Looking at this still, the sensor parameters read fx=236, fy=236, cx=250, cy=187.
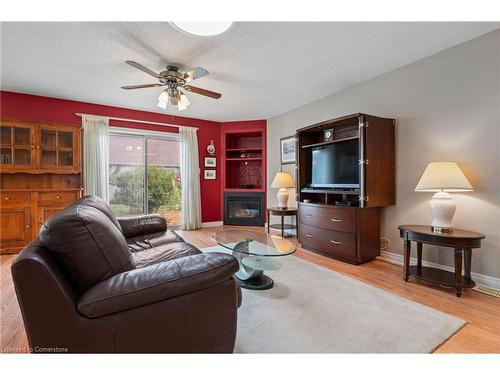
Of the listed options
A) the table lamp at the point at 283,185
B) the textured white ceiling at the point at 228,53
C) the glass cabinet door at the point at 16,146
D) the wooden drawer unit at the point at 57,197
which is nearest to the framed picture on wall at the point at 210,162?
the table lamp at the point at 283,185

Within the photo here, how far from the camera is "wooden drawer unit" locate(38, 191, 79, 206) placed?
3408mm

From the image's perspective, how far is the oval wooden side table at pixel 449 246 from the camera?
2.00 metres

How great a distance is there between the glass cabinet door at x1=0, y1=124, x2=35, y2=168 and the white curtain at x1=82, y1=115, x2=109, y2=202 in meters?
0.68

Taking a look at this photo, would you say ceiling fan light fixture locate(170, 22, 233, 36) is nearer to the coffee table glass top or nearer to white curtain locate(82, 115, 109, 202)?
the coffee table glass top

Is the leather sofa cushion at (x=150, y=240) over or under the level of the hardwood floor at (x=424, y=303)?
over

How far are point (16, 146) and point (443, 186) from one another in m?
5.25

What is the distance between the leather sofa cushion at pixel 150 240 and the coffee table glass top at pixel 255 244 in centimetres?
45

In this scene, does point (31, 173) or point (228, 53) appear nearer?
point (228, 53)

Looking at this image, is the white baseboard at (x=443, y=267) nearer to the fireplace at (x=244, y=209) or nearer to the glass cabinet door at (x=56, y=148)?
the fireplace at (x=244, y=209)

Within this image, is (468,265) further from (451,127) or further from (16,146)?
(16,146)

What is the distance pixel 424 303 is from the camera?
6.34 ft

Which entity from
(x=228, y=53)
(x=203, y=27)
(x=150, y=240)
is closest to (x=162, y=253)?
(x=150, y=240)

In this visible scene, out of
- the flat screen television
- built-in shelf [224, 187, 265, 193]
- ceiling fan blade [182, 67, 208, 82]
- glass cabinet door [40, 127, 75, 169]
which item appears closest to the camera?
ceiling fan blade [182, 67, 208, 82]

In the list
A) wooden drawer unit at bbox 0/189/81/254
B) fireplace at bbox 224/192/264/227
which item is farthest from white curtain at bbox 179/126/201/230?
wooden drawer unit at bbox 0/189/81/254
